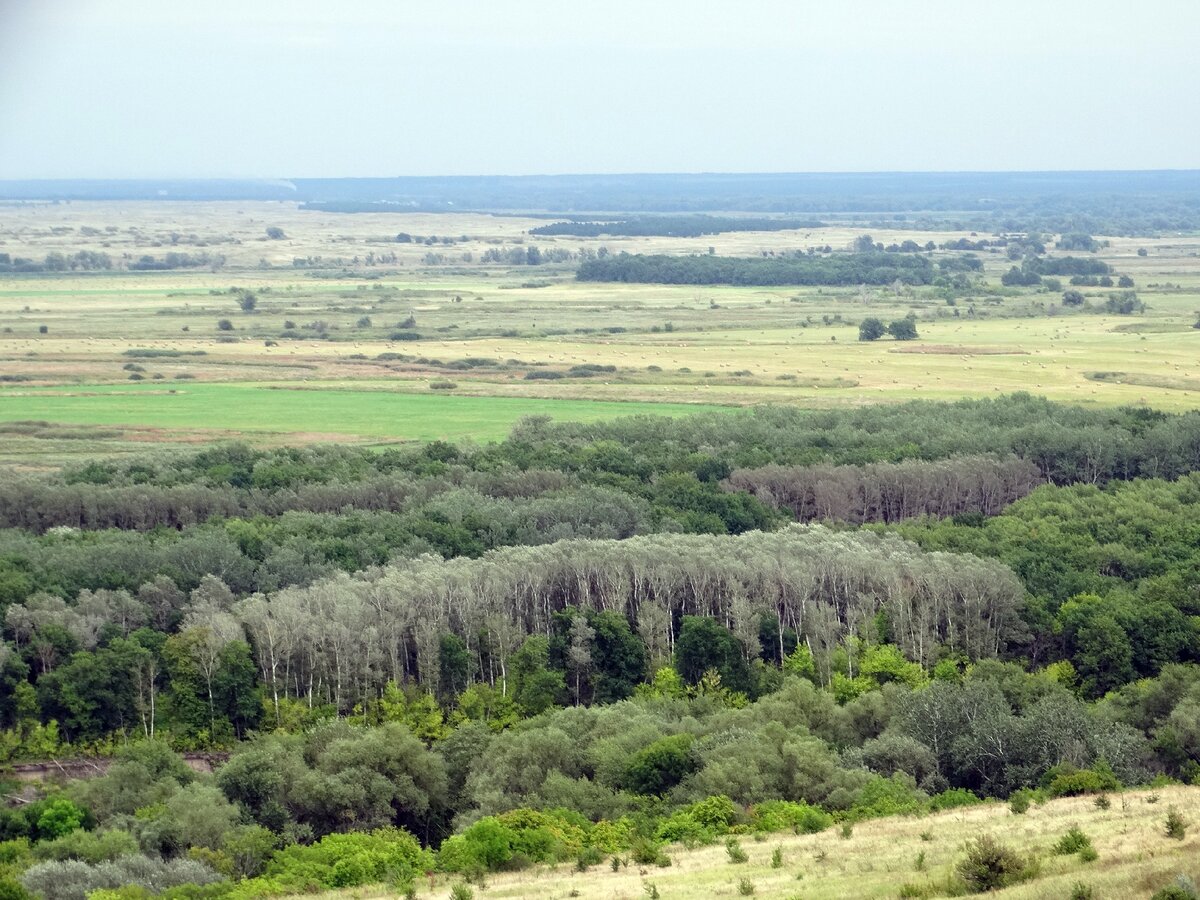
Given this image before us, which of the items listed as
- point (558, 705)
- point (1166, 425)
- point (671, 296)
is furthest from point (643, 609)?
point (671, 296)

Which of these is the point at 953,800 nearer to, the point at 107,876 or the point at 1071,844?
the point at 1071,844

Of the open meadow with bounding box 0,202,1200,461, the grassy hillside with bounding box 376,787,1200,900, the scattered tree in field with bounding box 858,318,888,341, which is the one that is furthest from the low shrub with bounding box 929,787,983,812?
the scattered tree in field with bounding box 858,318,888,341

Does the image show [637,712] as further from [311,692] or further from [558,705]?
[311,692]

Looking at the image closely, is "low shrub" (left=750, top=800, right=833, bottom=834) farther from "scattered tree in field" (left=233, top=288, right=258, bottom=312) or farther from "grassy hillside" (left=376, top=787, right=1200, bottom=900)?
"scattered tree in field" (left=233, top=288, right=258, bottom=312)

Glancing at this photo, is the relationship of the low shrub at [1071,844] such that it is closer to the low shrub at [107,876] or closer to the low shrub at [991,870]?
the low shrub at [991,870]

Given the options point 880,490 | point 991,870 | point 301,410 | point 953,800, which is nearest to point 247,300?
point 301,410

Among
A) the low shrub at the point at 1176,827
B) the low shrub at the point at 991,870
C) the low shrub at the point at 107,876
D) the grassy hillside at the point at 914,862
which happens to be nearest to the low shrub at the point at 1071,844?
the grassy hillside at the point at 914,862
